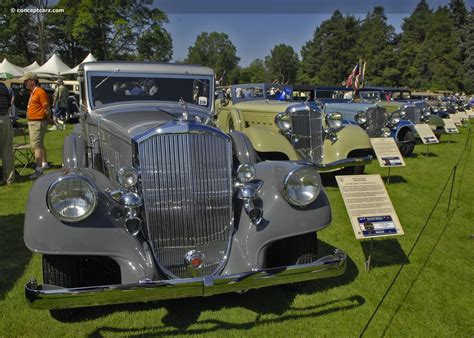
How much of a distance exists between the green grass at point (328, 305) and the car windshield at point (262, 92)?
596 centimetres

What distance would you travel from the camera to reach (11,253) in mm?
4230

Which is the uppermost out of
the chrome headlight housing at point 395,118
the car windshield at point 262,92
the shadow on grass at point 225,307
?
Answer: the car windshield at point 262,92

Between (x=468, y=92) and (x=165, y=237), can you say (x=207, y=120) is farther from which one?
(x=468, y=92)

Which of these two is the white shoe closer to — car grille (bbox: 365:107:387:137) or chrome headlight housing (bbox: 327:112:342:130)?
→ chrome headlight housing (bbox: 327:112:342:130)

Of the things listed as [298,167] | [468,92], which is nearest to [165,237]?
[298,167]

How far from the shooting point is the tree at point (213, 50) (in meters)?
92.9

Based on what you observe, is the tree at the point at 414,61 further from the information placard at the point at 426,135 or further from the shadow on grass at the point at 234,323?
the shadow on grass at the point at 234,323

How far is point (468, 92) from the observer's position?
5256 cm

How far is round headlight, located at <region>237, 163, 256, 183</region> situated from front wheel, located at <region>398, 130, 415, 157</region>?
8.11 m

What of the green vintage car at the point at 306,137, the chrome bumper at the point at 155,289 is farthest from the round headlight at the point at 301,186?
the green vintage car at the point at 306,137

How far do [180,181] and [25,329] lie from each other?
5.12ft

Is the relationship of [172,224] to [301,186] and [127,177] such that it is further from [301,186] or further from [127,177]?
[301,186]

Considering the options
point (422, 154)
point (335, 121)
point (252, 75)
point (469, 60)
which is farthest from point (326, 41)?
point (335, 121)

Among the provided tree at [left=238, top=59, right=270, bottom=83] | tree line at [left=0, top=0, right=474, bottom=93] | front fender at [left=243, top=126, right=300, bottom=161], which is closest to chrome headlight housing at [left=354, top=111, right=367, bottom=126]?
front fender at [left=243, top=126, right=300, bottom=161]
